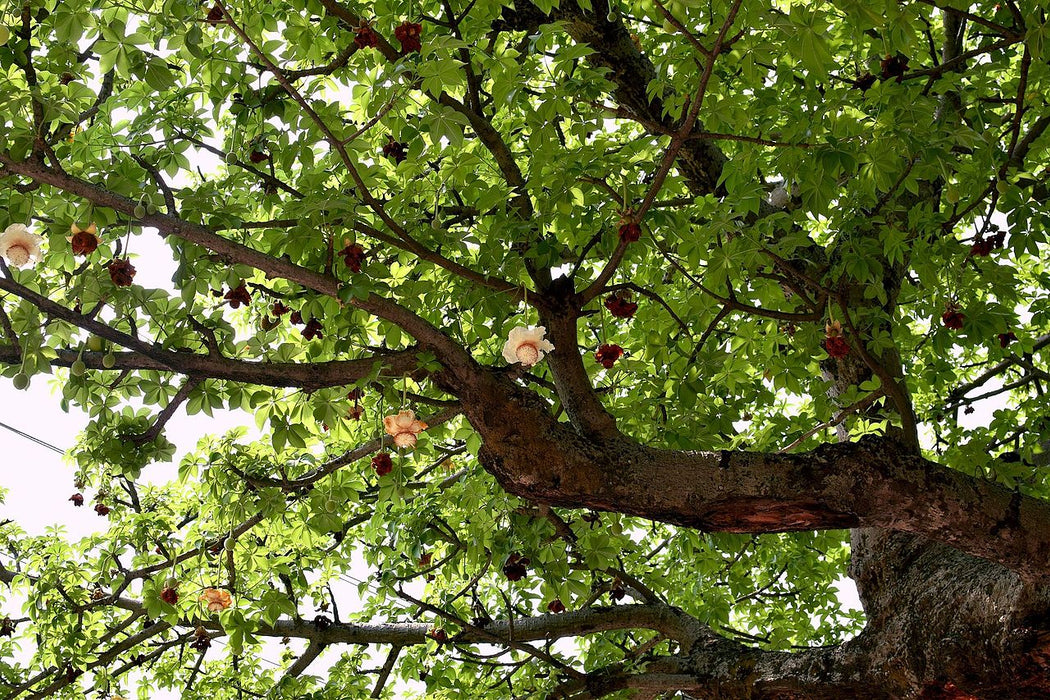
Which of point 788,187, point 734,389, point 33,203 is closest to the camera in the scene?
point 33,203

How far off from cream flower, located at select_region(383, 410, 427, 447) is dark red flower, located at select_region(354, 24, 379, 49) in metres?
1.00

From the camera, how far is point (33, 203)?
264 cm

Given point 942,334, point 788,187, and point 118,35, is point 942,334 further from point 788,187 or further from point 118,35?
point 118,35

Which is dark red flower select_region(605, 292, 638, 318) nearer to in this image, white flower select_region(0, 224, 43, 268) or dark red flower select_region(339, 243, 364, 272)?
dark red flower select_region(339, 243, 364, 272)

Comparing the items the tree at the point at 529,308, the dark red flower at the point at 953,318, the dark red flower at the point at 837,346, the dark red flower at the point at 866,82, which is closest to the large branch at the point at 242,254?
the tree at the point at 529,308

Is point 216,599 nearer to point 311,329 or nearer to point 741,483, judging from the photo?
point 311,329

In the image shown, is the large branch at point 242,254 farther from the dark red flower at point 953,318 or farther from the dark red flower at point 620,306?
the dark red flower at point 953,318

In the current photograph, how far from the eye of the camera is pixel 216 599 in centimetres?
317

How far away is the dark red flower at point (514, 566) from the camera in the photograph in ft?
11.4

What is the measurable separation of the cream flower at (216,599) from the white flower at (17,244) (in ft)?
4.29

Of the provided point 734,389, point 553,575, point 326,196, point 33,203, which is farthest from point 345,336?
point 734,389

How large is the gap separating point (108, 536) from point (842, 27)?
3.79m

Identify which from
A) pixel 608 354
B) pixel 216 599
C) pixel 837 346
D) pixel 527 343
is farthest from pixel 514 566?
pixel 837 346

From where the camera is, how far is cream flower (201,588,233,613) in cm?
317
